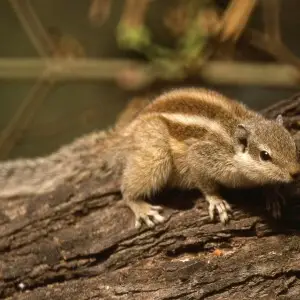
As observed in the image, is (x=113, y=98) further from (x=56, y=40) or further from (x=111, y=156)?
(x=111, y=156)

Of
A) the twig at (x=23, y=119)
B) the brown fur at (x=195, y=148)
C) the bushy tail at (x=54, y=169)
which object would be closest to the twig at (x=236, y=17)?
the brown fur at (x=195, y=148)

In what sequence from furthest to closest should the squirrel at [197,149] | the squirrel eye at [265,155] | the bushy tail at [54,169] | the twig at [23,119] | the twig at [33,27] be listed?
the twig at [23,119], the twig at [33,27], the bushy tail at [54,169], the squirrel at [197,149], the squirrel eye at [265,155]

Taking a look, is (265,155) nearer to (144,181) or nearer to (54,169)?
(144,181)

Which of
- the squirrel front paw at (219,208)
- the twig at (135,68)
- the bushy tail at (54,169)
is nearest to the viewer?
the squirrel front paw at (219,208)

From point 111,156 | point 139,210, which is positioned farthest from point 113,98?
point 139,210

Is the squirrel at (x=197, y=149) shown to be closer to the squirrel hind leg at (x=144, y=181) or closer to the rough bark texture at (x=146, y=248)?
the squirrel hind leg at (x=144, y=181)

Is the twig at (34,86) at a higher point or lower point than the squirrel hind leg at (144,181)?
higher

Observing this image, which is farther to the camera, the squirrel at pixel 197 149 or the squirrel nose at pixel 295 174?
the squirrel at pixel 197 149
